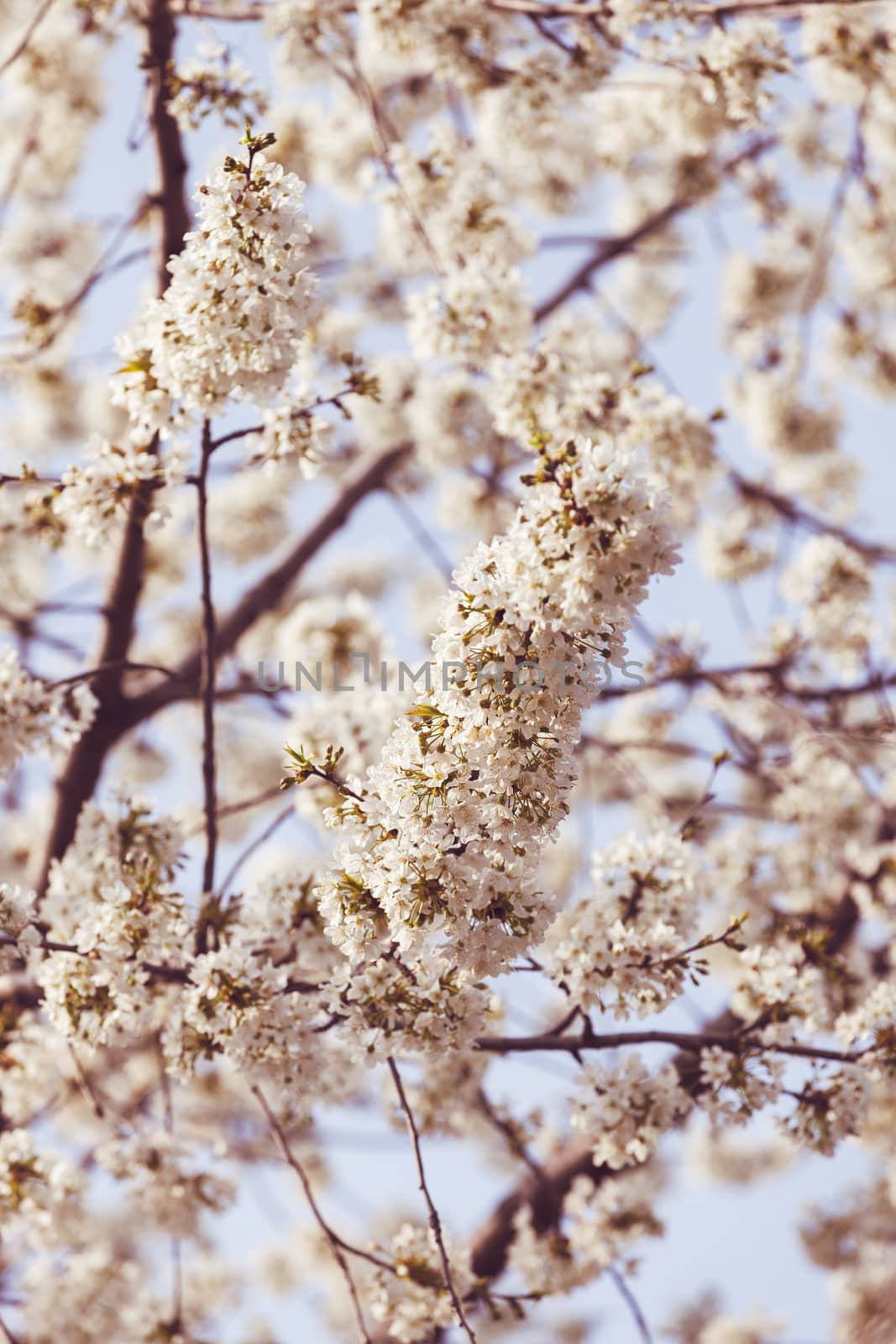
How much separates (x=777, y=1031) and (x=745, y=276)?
21.4ft

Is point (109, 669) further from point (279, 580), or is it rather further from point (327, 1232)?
point (279, 580)

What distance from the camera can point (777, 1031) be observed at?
351 centimetres

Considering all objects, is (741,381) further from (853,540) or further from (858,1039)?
(858,1039)

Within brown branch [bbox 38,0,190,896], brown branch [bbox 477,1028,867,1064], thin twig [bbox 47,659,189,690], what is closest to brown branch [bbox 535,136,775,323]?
brown branch [bbox 38,0,190,896]

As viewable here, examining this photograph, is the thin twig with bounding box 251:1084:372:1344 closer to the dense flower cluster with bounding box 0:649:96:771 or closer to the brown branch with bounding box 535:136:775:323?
the dense flower cluster with bounding box 0:649:96:771

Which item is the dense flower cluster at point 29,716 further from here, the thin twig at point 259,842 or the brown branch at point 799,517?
the brown branch at point 799,517

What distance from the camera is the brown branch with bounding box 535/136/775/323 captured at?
7.76 metres

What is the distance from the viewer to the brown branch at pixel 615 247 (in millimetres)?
7762

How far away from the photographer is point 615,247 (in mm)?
7922

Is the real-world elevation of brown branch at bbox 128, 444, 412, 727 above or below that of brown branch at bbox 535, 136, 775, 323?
below

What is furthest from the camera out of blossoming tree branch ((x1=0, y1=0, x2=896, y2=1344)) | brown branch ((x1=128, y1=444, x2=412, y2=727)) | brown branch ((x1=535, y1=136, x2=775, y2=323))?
brown branch ((x1=535, y1=136, x2=775, y2=323))

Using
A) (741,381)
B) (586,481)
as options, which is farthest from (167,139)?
(741,381)

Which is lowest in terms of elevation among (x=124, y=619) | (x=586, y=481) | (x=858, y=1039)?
(x=858, y=1039)

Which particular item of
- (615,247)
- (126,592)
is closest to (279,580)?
(126,592)
